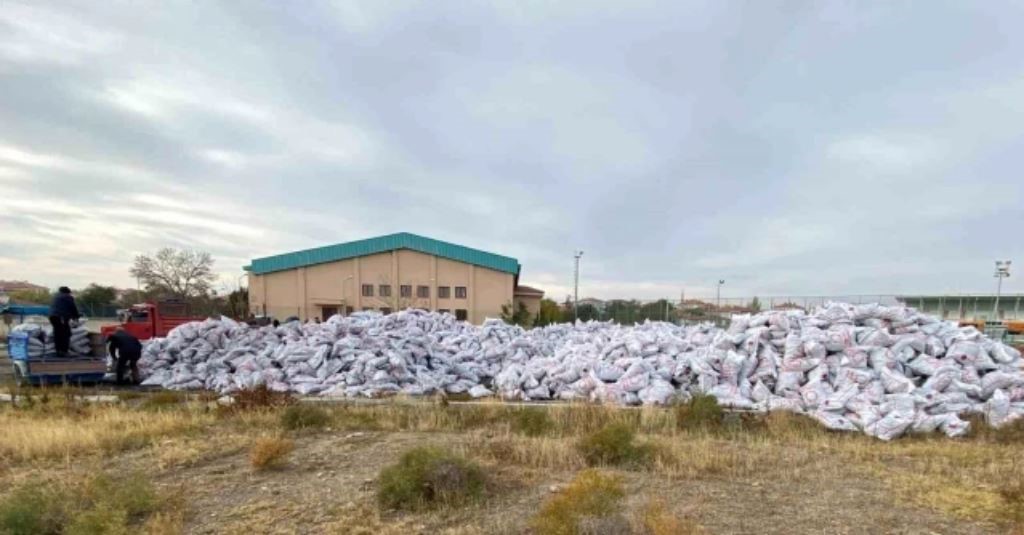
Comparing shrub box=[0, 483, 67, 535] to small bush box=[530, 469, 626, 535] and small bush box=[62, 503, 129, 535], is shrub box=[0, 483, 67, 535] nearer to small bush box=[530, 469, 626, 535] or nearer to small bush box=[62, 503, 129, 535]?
small bush box=[62, 503, 129, 535]

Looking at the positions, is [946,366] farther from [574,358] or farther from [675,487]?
[675,487]

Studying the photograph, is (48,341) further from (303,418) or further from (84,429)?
(303,418)

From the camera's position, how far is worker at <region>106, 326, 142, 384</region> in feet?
42.8

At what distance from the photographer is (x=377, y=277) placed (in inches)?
1964

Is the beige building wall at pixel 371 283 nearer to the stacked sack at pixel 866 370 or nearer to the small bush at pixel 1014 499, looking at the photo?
the stacked sack at pixel 866 370

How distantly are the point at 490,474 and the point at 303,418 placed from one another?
375 cm

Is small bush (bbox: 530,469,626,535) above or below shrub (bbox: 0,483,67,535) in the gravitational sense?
above

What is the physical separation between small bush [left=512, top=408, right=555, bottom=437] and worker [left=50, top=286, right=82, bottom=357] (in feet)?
35.5

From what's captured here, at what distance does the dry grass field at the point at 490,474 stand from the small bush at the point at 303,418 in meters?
0.03

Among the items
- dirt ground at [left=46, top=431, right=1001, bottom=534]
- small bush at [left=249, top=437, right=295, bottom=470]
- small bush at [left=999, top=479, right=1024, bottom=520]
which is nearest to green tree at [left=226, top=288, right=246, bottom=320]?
small bush at [left=249, top=437, right=295, bottom=470]

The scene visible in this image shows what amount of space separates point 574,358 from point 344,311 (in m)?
38.8

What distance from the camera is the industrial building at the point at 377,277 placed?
49562 millimetres

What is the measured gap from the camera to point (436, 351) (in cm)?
1445

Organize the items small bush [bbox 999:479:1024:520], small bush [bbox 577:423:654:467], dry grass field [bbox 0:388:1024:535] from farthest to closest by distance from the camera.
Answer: small bush [bbox 577:423:654:467]
small bush [bbox 999:479:1024:520]
dry grass field [bbox 0:388:1024:535]
